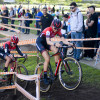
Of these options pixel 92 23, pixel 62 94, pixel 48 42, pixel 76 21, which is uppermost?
pixel 76 21

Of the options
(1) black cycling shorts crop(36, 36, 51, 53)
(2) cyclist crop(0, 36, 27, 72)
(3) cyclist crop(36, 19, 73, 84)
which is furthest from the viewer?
(2) cyclist crop(0, 36, 27, 72)

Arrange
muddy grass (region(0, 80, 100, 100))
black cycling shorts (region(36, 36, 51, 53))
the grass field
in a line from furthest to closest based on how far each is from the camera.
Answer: the grass field < black cycling shorts (region(36, 36, 51, 53)) < muddy grass (region(0, 80, 100, 100))

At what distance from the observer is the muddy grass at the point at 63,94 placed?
A: 5.78 m

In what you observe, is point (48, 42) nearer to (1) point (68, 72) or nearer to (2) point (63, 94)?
(1) point (68, 72)

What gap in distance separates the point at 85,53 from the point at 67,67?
165 inches

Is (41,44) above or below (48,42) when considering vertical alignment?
below

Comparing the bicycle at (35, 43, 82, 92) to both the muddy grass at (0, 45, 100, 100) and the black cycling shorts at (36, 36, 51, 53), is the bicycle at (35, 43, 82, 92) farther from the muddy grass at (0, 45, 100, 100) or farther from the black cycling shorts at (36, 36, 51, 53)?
the black cycling shorts at (36, 36, 51, 53)

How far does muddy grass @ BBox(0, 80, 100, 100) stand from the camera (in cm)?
578

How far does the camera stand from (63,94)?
6.01 m

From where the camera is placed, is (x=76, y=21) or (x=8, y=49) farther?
(x=76, y=21)

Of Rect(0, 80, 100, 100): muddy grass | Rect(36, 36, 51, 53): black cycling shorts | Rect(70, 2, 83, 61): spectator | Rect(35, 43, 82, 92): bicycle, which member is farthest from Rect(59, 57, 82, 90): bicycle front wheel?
Rect(70, 2, 83, 61): spectator

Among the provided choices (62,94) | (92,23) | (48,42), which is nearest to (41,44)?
(48,42)

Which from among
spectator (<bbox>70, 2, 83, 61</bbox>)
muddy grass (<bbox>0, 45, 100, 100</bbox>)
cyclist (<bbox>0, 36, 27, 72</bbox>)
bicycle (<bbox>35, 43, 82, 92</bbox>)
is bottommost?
muddy grass (<bbox>0, 45, 100, 100</bbox>)

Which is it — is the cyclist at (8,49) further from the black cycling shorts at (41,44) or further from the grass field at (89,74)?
the grass field at (89,74)
